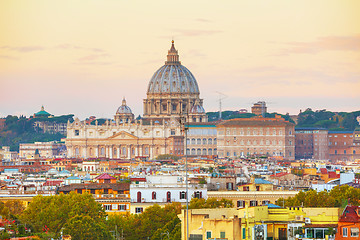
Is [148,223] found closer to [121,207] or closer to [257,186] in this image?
[121,207]

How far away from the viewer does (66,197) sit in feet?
172

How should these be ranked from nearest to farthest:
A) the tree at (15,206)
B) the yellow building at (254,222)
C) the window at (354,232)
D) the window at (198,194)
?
the window at (354,232)
the yellow building at (254,222)
the tree at (15,206)
the window at (198,194)

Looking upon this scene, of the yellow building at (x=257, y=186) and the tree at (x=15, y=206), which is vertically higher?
the yellow building at (x=257, y=186)

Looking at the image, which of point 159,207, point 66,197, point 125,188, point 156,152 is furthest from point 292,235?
point 156,152

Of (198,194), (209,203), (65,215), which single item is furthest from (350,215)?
(198,194)

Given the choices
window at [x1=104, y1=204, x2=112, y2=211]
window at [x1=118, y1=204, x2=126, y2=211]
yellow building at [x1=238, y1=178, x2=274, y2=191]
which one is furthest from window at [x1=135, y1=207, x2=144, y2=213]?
yellow building at [x1=238, y1=178, x2=274, y2=191]

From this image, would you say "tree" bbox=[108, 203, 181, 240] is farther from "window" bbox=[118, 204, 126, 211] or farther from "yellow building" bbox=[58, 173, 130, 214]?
"window" bbox=[118, 204, 126, 211]

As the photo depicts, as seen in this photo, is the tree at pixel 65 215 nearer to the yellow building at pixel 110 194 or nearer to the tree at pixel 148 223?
the tree at pixel 148 223

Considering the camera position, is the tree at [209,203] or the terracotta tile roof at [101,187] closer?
the tree at [209,203]

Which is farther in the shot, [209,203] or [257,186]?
[257,186]

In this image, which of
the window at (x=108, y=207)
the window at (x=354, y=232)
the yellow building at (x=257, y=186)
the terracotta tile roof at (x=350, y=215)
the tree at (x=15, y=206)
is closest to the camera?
the window at (x=354, y=232)

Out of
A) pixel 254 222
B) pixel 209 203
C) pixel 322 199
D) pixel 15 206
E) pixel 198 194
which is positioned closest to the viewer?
pixel 254 222

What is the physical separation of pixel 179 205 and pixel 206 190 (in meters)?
3.64

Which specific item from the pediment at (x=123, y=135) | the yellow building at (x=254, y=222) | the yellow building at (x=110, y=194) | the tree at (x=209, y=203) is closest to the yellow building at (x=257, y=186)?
the yellow building at (x=110, y=194)
